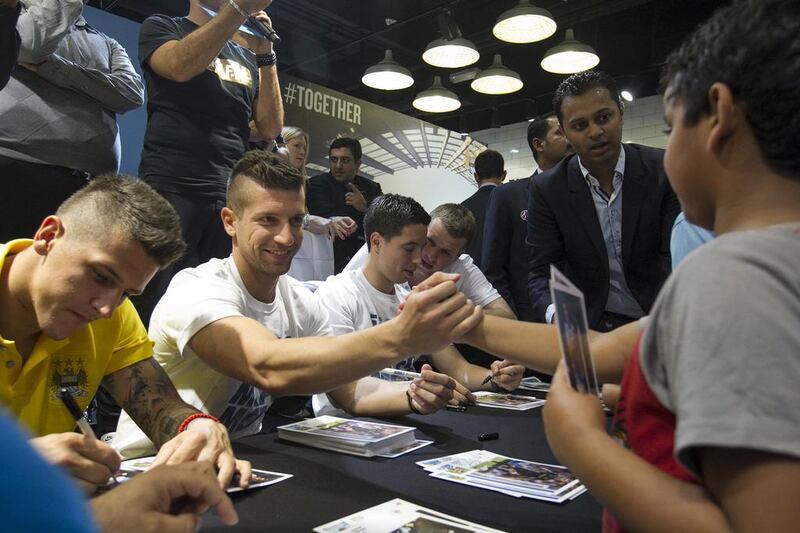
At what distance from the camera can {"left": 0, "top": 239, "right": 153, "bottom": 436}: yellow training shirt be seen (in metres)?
1.39

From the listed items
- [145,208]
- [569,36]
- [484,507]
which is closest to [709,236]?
[484,507]

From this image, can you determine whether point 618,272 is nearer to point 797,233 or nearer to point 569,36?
point 797,233

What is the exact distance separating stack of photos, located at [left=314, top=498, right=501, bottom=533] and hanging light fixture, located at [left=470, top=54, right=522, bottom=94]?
5.74 m

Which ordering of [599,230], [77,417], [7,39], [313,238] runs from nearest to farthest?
[77,417] < [7,39] < [599,230] < [313,238]

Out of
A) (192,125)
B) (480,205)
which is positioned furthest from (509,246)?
(192,125)

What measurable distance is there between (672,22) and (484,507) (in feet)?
23.8

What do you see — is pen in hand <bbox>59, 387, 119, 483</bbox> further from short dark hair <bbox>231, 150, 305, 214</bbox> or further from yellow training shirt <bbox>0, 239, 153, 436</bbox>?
short dark hair <bbox>231, 150, 305, 214</bbox>

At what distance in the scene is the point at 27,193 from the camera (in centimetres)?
205

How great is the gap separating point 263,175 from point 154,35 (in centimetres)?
80

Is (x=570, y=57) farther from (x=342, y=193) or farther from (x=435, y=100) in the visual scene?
(x=342, y=193)

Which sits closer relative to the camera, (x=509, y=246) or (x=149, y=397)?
(x=149, y=397)

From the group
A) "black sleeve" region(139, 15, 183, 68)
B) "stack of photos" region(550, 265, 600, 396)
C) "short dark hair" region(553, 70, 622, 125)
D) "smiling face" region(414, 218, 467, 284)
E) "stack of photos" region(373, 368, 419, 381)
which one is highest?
"black sleeve" region(139, 15, 183, 68)

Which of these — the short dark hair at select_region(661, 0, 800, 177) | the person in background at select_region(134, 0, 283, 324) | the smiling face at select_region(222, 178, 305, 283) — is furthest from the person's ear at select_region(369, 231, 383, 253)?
the short dark hair at select_region(661, 0, 800, 177)

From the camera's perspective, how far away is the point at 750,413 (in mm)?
524
